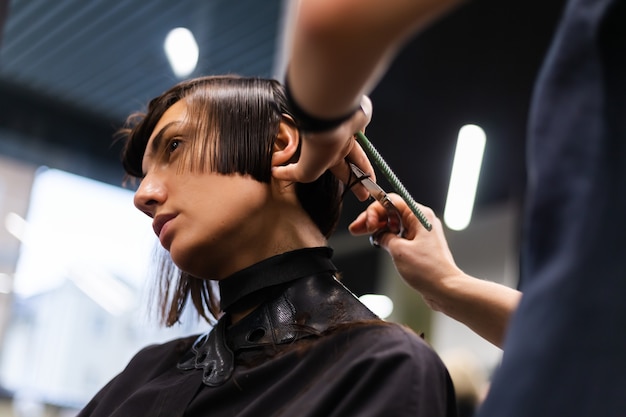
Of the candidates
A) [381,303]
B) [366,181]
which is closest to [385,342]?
[366,181]

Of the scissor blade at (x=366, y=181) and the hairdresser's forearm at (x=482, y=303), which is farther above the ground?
the scissor blade at (x=366, y=181)

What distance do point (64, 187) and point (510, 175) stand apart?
94.1 inches

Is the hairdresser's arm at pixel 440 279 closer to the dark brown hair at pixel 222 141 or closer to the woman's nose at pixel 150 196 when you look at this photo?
the dark brown hair at pixel 222 141

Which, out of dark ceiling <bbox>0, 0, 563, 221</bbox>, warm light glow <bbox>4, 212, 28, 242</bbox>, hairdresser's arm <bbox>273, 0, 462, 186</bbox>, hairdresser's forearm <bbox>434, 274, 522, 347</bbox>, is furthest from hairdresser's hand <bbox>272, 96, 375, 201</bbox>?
warm light glow <bbox>4, 212, 28, 242</bbox>

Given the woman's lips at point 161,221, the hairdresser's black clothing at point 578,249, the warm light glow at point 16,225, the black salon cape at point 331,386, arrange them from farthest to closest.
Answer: the warm light glow at point 16,225 → the woman's lips at point 161,221 → the black salon cape at point 331,386 → the hairdresser's black clothing at point 578,249

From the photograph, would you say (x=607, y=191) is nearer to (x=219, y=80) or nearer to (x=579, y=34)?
(x=579, y=34)

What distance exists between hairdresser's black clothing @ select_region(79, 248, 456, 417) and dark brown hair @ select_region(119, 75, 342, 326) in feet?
0.38

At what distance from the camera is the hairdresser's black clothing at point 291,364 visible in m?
0.90

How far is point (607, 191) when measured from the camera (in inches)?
20.5

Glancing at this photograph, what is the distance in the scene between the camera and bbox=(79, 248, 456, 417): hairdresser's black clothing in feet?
2.96

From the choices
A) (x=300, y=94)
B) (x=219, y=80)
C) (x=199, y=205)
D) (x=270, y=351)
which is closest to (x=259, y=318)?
(x=270, y=351)

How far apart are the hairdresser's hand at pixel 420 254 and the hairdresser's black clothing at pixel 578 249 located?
701mm

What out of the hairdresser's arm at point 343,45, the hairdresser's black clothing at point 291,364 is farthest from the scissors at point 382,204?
the hairdresser's arm at point 343,45

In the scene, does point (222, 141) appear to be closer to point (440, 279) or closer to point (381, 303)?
point (440, 279)
